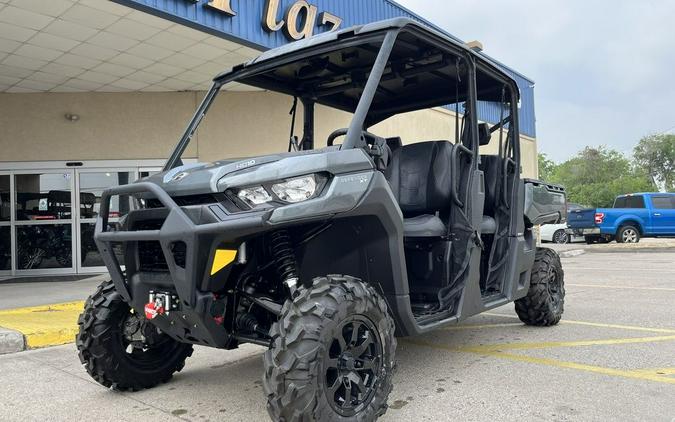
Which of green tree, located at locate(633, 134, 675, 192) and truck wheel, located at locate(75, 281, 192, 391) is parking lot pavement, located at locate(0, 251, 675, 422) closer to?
truck wheel, located at locate(75, 281, 192, 391)

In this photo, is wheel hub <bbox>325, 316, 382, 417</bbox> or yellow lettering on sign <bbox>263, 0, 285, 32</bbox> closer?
wheel hub <bbox>325, 316, 382, 417</bbox>

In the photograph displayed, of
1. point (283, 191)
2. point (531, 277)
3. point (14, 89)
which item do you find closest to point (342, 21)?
point (14, 89)

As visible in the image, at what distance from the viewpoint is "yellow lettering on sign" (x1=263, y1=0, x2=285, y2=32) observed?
9.77m

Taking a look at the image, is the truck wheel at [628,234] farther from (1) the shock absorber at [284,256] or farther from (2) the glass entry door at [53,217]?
(1) the shock absorber at [284,256]

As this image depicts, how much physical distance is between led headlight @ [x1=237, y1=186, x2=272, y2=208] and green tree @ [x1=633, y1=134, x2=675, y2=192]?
83325 millimetres

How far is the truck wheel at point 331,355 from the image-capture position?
2.56 metres

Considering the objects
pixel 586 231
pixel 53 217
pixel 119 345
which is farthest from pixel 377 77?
pixel 586 231

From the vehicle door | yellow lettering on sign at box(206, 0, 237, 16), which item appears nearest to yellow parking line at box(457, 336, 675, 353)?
yellow lettering on sign at box(206, 0, 237, 16)

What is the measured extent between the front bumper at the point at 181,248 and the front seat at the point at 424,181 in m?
1.61

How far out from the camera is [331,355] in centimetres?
281

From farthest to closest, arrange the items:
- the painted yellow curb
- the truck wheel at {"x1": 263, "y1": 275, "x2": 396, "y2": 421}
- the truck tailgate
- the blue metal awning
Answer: the truck tailgate → the blue metal awning → the painted yellow curb → the truck wheel at {"x1": 263, "y1": 275, "x2": 396, "y2": 421}

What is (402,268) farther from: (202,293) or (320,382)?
(202,293)

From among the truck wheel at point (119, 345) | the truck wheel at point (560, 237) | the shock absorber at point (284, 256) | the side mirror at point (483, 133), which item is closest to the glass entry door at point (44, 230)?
the truck wheel at point (119, 345)

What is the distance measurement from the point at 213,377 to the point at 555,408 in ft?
8.19
